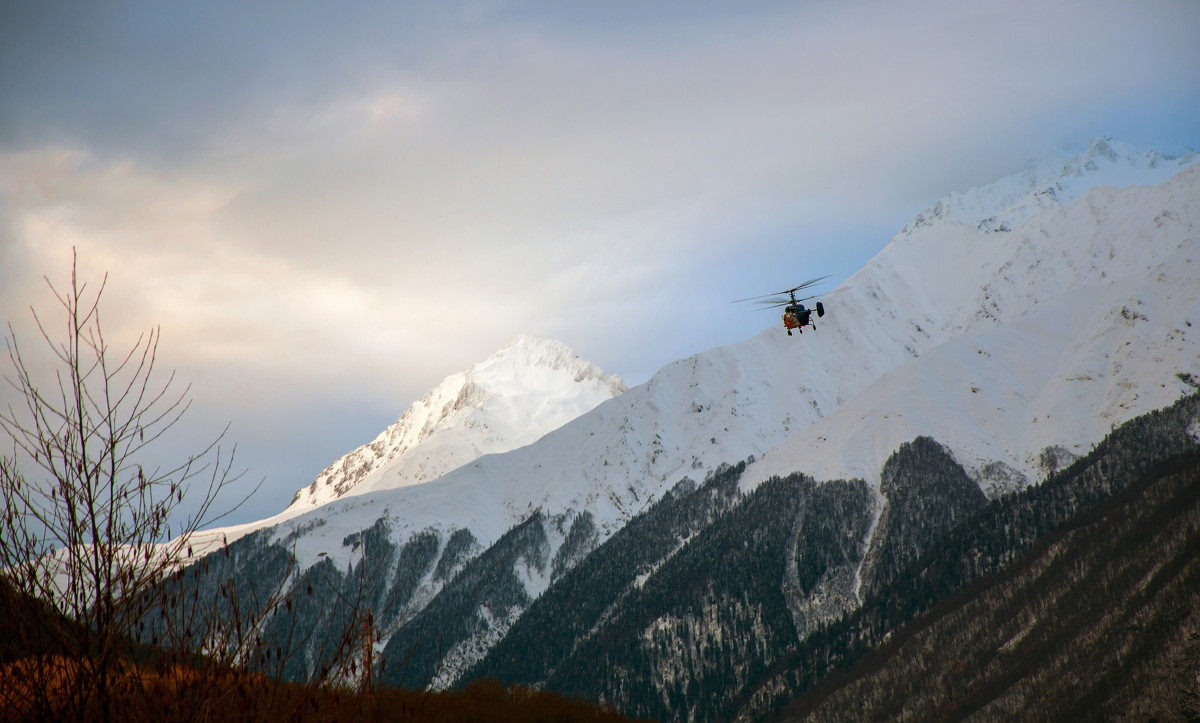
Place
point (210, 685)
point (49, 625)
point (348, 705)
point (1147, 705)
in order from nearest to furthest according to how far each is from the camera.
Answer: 1. point (49, 625)
2. point (210, 685)
3. point (348, 705)
4. point (1147, 705)

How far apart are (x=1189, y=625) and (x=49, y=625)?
21308 centimetres

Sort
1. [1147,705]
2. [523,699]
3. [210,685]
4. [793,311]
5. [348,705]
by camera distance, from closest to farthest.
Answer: [210,685], [348,705], [793,311], [523,699], [1147,705]

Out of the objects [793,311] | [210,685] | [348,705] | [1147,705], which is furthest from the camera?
[1147,705]

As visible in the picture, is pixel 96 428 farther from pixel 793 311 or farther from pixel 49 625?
pixel 793 311

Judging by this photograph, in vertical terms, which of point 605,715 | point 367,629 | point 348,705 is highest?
point 367,629

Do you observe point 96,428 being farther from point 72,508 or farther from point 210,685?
point 210,685

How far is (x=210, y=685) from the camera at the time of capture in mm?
13023

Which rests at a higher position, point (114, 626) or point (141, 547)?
point (141, 547)

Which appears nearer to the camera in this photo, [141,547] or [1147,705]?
[141,547]

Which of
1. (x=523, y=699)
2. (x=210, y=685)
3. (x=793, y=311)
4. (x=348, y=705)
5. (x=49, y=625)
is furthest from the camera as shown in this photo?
(x=523, y=699)

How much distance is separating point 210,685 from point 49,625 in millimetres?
2188

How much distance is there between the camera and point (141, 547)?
1335cm

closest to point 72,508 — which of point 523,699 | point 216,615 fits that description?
point 216,615

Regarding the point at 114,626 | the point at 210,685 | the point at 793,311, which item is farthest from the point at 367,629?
the point at 793,311
